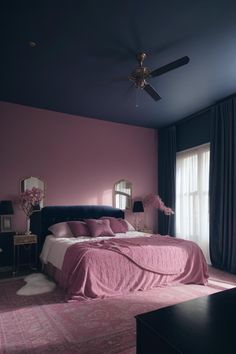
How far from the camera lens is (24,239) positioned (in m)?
4.37

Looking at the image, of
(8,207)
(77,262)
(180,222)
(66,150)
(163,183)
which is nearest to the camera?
(77,262)

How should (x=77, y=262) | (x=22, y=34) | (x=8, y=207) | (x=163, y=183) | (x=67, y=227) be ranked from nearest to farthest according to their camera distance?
(x=22, y=34) < (x=77, y=262) < (x=8, y=207) < (x=67, y=227) < (x=163, y=183)

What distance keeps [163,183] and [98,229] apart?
2436 mm

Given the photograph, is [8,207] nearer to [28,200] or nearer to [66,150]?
[28,200]

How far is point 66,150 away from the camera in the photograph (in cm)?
532

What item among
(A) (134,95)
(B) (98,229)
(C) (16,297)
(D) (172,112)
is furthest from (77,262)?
(D) (172,112)

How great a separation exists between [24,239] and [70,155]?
1.91 m

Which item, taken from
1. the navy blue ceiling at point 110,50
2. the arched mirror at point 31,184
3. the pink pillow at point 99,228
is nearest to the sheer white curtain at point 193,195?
the navy blue ceiling at point 110,50

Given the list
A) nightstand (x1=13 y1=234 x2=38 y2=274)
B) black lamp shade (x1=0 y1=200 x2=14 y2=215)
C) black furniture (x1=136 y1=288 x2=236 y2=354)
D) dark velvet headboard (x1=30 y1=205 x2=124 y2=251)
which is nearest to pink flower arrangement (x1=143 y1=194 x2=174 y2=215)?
dark velvet headboard (x1=30 y1=205 x2=124 y2=251)

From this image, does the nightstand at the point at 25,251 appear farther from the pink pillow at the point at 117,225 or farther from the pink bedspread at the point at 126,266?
the pink pillow at the point at 117,225

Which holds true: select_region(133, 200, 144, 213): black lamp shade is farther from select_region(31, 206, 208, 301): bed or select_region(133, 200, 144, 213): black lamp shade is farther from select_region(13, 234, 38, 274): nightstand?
select_region(13, 234, 38, 274): nightstand

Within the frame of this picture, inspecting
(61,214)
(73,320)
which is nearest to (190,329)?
(73,320)

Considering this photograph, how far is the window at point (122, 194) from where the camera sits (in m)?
5.84

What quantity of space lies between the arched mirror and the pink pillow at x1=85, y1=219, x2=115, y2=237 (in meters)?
1.10
